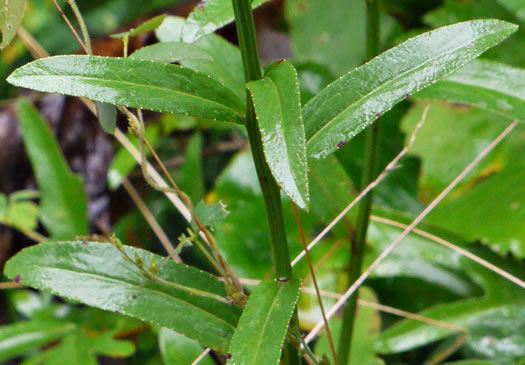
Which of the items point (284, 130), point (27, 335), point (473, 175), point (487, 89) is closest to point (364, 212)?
point (487, 89)

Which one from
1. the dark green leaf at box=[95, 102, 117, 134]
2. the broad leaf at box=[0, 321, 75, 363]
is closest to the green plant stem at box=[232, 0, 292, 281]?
the dark green leaf at box=[95, 102, 117, 134]

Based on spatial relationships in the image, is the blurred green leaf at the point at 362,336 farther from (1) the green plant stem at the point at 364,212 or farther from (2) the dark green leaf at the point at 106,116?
(2) the dark green leaf at the point at 106,116

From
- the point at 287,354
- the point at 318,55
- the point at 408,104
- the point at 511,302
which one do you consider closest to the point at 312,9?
the point at 318,55

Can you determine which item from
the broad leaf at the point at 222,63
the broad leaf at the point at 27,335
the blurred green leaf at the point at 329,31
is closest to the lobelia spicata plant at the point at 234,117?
the broad leaf at the point at 222,63

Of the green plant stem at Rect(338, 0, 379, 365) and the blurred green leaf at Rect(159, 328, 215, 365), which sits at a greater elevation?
the green plant stem at Rect(338, 0, 379, 365)

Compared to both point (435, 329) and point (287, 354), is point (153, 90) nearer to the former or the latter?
point (287, 354)

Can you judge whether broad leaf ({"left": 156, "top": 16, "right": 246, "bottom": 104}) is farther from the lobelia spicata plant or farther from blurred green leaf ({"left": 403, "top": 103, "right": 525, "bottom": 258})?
blurred green leaf ({"left": 403, "top": 103, "right": 525, "bottom": 258})
